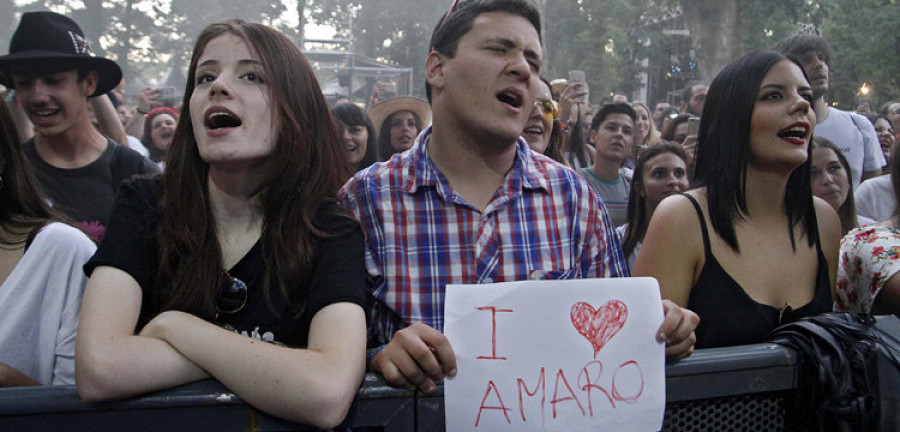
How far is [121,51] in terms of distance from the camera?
45.1m

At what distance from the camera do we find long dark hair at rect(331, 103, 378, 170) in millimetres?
5531

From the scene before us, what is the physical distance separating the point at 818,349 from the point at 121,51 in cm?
4950

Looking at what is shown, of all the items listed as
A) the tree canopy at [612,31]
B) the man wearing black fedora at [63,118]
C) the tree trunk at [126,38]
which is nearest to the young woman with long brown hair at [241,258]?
the man wearing black fedora at [63,118]

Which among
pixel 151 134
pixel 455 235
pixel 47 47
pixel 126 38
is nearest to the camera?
pixel 455 235

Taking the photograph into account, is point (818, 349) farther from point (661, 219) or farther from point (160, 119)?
point (160, 119)

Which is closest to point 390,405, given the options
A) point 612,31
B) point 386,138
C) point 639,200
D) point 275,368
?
point 275,368

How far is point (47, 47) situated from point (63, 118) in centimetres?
40

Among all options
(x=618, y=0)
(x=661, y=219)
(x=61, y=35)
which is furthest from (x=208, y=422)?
(x=618, y=0)

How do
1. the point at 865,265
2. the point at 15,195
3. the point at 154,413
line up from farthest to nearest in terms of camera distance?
the point at 865,265 → the point at 15,195 → the point at 154,413

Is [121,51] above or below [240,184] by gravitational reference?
above

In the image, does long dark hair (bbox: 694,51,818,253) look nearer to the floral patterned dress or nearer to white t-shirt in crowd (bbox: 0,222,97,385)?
the floral patterned dress

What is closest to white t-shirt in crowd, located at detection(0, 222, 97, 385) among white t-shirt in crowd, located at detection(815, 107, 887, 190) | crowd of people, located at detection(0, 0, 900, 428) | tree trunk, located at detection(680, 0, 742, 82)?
crowd of people, located at detection(0, 0, 900, 428)

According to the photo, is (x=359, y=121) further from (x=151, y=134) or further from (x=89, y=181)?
(x=89, y=181)

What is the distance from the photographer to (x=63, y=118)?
3434 mm
